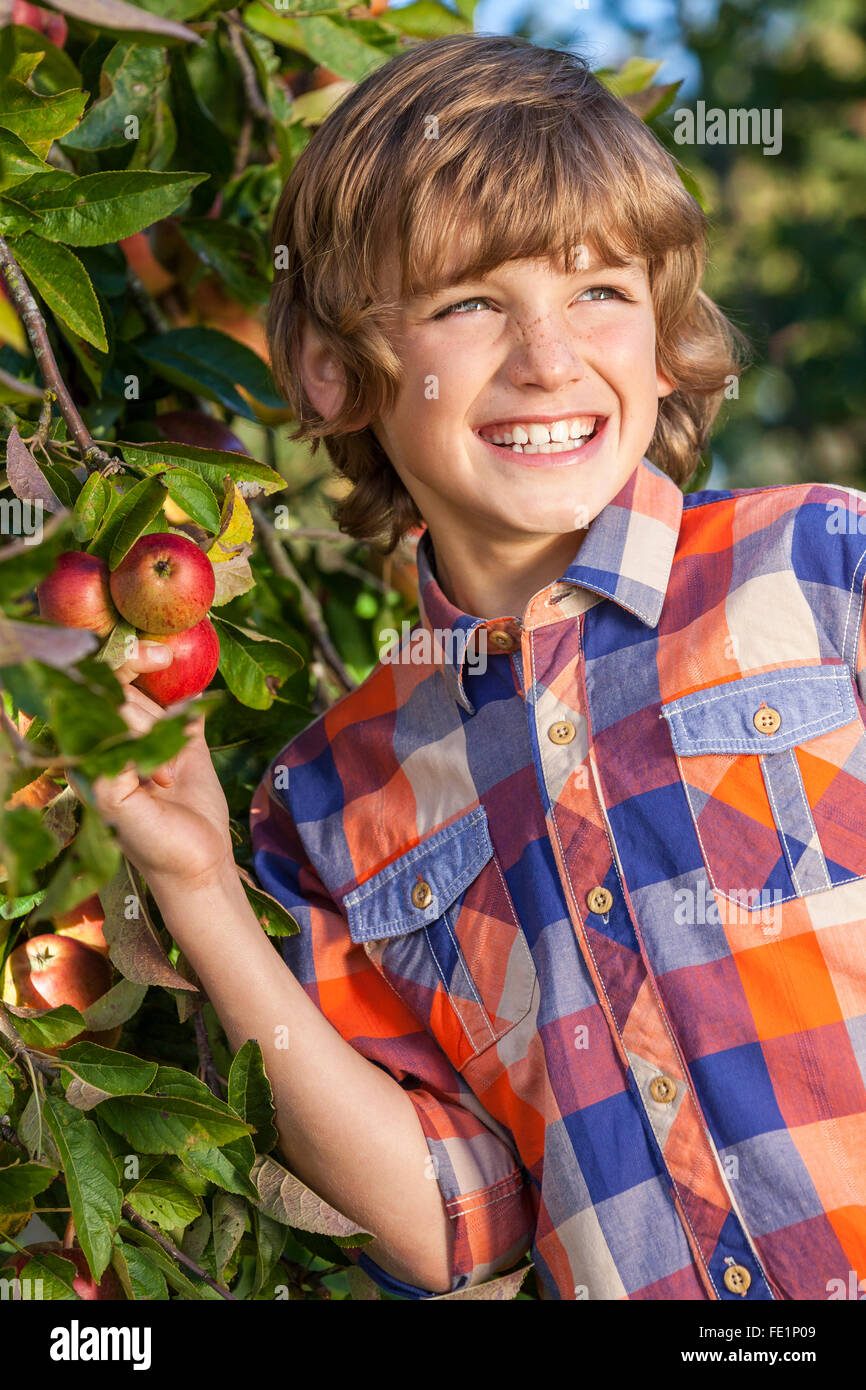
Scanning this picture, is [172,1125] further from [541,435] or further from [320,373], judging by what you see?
[320,373]

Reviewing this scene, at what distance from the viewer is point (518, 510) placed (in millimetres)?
1039

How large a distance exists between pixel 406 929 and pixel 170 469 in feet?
1.45

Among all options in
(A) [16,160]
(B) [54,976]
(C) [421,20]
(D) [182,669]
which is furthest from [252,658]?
(C) [421,20]

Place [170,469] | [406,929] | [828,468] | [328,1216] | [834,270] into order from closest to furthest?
[170,469] → [328,1216] → [406,929] → [834,270] → [828,468]

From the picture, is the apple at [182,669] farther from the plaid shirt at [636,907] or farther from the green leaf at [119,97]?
the green leaf at [119,97]

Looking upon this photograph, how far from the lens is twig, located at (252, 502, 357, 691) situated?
1356 mm

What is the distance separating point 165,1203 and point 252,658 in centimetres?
41

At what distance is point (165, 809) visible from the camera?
902mm

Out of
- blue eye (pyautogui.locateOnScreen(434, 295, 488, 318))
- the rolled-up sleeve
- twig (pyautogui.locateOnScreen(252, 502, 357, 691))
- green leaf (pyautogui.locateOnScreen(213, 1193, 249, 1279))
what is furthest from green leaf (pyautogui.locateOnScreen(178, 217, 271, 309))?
green leaf (pyautogui.locateOnScreen(213, 1193, 249, 1279))

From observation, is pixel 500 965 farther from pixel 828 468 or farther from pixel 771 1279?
pixel 828 468

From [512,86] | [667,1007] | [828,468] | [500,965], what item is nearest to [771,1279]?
[667,1007]

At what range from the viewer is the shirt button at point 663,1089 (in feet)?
3.12

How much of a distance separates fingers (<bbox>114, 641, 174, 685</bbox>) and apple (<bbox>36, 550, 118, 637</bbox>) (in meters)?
0.03

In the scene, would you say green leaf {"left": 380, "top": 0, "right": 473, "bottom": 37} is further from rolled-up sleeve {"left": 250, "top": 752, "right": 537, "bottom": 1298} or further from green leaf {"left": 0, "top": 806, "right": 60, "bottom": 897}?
green leaf {"left": 0, "top": 806, "right": 60, "bottom": 897}
